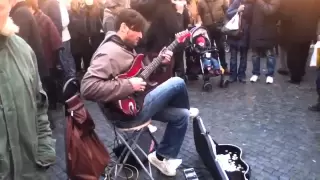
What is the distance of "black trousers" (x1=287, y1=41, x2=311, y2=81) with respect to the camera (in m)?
6.07

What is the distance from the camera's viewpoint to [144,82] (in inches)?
113

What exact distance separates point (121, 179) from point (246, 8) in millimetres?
3730

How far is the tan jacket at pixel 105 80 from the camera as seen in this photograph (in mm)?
2740

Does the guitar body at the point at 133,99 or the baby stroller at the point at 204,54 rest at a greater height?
the guitar body at the point at 133,99

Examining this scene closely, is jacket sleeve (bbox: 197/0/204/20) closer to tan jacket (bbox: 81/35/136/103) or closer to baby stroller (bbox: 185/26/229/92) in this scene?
baby stroller (bbox: 185/26/229/92)

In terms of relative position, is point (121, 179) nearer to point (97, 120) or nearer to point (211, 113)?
point (97, 120)

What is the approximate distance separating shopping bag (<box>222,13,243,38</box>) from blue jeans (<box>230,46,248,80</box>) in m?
0.27

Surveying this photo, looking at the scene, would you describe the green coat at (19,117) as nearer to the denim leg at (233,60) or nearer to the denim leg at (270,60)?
the denim leg at (233,60)

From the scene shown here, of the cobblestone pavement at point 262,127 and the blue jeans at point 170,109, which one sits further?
the cobblestone pavement at point 262,127

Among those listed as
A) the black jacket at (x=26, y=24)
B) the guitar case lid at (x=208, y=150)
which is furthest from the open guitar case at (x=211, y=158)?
the black jacket at (x=26, y=24)

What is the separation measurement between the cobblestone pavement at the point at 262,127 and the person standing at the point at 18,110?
1.67 m

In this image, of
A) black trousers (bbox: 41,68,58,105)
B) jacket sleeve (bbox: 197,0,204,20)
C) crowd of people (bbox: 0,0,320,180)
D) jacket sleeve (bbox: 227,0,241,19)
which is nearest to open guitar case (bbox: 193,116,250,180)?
crowd of people (bbox: 0,0,320,180)

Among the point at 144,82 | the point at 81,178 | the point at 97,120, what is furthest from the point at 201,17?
the point at 81,178

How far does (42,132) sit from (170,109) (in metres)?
1.49
